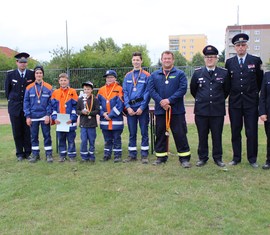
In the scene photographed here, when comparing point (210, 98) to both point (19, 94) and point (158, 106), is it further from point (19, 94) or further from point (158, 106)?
point (19, 94)

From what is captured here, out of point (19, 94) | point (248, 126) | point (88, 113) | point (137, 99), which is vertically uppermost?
point (19, 94)

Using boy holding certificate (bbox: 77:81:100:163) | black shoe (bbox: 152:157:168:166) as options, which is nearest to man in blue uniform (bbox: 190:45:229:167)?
black shoe (bbox: 152:157:168:166)

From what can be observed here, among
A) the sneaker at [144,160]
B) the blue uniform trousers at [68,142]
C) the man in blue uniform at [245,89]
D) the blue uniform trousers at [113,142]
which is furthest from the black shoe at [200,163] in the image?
the blue uniform trousers at [68,142]

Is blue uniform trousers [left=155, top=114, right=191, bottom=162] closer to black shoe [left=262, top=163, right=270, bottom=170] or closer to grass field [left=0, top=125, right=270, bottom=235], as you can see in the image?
grass field [left=0, top=125, right=270, bottom=235]

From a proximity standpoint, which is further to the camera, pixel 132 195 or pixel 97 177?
pixel 97 177

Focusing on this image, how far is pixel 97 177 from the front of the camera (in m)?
6.18

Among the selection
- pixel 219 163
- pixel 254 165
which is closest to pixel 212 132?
pixel 219 163

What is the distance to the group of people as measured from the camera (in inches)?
257

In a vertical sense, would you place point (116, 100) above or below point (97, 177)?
above

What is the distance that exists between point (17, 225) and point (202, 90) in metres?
3.86

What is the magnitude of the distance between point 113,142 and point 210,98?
83.5 inches

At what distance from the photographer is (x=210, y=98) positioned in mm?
6586

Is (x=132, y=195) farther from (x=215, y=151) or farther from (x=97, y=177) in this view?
(x=215, y=151)

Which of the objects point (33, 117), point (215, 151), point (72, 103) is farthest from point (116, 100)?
point (215, 151)
